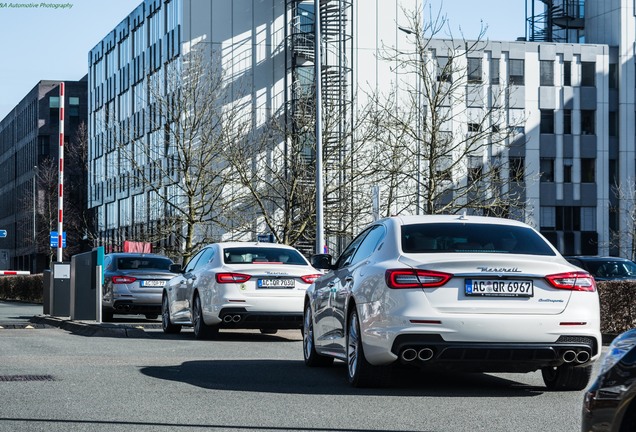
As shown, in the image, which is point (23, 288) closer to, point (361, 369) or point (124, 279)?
point (124, 279)

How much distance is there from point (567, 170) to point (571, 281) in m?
64.8

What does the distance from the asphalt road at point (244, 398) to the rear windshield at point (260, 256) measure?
3.19m

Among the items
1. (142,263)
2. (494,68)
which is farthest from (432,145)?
(494,68)

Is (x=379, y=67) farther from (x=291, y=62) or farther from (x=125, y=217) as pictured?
(x=125, y=217)

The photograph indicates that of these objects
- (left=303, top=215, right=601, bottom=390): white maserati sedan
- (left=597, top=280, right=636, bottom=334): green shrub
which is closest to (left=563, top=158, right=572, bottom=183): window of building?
(left=597, top=280, right=636, bottom=334): green shrub

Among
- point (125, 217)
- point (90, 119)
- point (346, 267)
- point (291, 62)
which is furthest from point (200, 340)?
point (90, 119)

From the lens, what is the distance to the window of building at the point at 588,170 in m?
73.8

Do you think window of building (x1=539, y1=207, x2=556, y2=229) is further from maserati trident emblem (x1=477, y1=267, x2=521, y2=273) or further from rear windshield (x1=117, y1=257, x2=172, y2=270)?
maserati trident emblem (x1=477, y1=267, x2=521, y2=273)

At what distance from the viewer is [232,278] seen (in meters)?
17.5

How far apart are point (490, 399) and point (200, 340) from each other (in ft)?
28.3

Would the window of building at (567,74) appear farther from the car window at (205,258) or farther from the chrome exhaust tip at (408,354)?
the chrome exhaust tip at (408,354)

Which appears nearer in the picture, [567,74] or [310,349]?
[310,349]

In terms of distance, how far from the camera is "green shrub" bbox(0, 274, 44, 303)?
47344 millimetres

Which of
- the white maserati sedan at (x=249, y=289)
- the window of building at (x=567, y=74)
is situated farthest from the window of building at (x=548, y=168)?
the white maserati sedan at (x=249, y=289)
